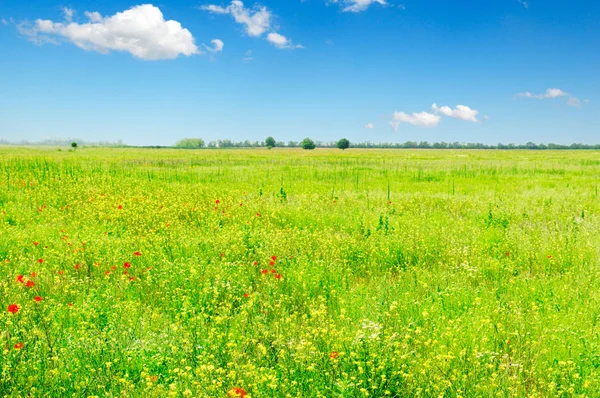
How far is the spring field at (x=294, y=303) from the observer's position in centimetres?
359

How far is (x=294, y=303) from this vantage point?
18.1 ft

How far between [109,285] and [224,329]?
7.52 ft

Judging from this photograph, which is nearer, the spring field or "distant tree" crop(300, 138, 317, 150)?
the spring field

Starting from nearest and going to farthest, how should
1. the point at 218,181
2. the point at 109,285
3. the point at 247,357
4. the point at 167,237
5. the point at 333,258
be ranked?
the point at 247,357
the point at 109,285
the point at 333,258
the point at 167,237
the point at 218,181

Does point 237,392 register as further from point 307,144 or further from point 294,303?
point 307,144

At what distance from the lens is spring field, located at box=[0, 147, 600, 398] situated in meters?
3.59

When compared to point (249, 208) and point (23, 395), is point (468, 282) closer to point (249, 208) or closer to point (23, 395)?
point (23, 395)

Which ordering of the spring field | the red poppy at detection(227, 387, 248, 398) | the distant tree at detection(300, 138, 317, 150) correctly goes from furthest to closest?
the distant tree at detection(300, 138, 317, 150) < the spring field < the red poppy at detection(227, 387, 248, 398)

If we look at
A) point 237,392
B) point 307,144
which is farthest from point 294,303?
point 307,144

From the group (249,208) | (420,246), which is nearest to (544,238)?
(420,246)

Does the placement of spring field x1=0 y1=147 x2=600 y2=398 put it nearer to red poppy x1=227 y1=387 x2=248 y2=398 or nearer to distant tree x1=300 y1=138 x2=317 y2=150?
red poppy x1=227 y1=387 x2=248 y2=398

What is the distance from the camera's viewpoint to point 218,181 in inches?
799

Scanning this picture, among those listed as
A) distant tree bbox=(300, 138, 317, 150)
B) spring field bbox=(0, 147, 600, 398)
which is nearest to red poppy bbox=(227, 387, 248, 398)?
spring field bbox=(0, 147, 600, 398)

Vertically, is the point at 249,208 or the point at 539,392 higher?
the point at 249,208
